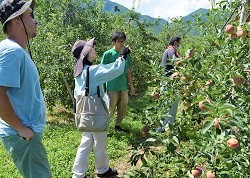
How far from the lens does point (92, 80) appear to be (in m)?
2.96

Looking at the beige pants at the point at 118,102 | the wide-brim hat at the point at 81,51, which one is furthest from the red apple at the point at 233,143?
the beige pants at the point at 118,102

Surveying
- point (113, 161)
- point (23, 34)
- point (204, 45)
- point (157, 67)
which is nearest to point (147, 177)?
point (157, 67)

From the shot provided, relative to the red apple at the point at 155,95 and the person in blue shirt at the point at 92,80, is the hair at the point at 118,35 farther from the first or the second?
the red apple at the point at 155,95

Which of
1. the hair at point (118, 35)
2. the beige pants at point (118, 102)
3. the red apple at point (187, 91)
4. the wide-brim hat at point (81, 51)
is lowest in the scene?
the beige pants at point (118, 102)

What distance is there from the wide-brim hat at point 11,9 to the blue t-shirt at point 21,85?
0.15 metres

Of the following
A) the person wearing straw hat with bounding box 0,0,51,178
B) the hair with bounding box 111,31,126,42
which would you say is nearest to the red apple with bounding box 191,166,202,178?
the person wearing straw hat with bounding box 0,0,51,178

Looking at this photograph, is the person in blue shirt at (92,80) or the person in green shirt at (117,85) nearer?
the person in blue shirt at (92,80)

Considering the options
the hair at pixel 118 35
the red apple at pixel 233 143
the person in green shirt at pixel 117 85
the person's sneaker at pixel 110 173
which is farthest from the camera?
the person in green shirt at pixel 117 85

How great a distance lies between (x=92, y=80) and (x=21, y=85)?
1.03 metres

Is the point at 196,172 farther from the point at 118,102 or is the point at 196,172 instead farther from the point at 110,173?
the point at 118,102

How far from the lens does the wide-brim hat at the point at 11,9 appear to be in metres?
2.01

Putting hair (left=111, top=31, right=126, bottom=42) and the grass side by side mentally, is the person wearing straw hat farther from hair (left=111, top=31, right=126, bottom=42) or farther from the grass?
hair (left=111, top=31, right=126, bottom=42)

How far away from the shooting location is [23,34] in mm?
2031

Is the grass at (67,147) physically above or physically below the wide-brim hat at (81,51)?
below
